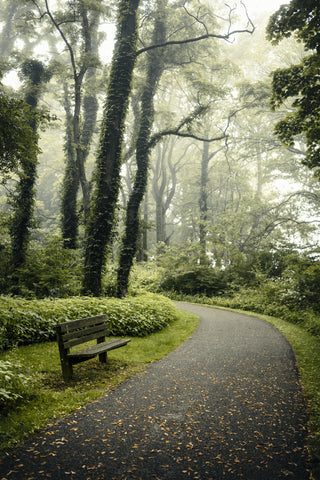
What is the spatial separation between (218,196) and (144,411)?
29115mm

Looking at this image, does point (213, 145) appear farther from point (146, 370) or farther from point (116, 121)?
point (146, 370)

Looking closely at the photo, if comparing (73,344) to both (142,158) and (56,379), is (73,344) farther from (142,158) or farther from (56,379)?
(142,158)

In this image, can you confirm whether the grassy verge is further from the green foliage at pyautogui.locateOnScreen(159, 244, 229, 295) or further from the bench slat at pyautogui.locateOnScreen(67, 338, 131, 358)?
the green foliage at pyautogui.locateOnScreen(159, 244, 229, 295)

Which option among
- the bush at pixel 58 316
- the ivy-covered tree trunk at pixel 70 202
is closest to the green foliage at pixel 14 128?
the bush at pixel 58 316

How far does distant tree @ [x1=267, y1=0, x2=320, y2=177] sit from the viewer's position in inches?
253

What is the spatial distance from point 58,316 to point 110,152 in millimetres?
6779

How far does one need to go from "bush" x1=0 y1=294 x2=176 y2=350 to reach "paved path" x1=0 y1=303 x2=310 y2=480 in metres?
2.46

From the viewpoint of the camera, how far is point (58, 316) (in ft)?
21.7

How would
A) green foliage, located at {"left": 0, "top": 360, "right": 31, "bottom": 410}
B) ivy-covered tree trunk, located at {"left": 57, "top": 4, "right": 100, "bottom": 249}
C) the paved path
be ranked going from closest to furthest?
the paved path, green foliage, located at {"left": 0, "top": 360, "right": 31, "bottom": 410}, ivy-covered tree trunk, located at {"left": 57, "top": 4, "right": 100, "bottom": 249}

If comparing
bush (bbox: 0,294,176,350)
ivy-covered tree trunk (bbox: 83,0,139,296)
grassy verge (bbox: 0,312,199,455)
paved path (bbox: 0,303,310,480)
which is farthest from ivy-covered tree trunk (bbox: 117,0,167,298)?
paved path (bbox: 0,303,310,480)

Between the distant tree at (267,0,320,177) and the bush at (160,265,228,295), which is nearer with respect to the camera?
the distant tree at (267,0,320,177)

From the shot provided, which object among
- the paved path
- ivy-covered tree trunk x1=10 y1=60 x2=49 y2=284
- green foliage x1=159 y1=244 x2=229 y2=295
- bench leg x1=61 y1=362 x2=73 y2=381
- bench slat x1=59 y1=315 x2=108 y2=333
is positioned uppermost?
ivy-covered tree trunk x1=10 y1=60 x2=49 y2=284

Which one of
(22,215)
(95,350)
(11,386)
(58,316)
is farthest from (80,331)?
(22,215)

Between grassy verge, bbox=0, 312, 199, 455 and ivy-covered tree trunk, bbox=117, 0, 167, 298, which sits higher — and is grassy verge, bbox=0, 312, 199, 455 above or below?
below
